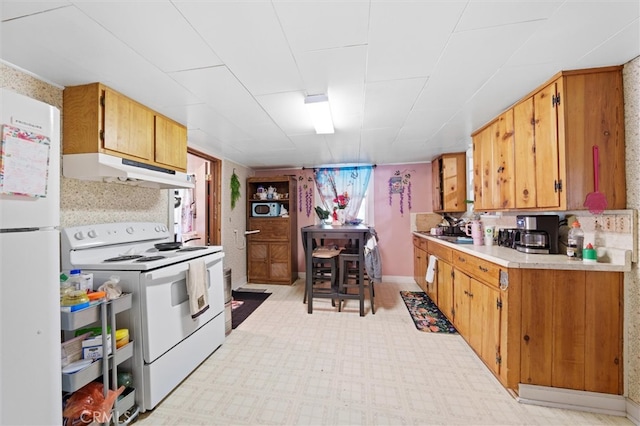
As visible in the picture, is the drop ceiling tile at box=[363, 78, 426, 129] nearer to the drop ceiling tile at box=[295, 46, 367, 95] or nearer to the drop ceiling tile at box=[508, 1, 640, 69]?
the drop ceiling tile at box=[295, 46, 367, 95]

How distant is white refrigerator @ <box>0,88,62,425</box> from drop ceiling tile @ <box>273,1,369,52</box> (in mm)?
1136

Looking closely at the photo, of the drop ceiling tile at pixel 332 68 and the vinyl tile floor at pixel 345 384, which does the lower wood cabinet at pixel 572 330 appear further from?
the drop ceiling tile at pixel 332 68

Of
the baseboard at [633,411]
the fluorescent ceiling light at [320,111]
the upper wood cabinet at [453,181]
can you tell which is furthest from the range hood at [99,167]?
the upper wood cabinet at [453,181]

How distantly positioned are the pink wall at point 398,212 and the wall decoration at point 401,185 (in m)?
0.02

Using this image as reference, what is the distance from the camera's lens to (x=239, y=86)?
5.90 ft

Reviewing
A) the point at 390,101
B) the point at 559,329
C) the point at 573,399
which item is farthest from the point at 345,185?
the point at 573,399

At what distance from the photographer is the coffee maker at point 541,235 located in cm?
200

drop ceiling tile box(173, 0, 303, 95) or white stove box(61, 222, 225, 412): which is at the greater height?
drop ceiling tile box(173, 0, 303, 95)

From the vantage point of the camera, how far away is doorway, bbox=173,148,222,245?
3.81 m

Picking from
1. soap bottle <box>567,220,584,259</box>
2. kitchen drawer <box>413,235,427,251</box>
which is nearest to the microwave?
kitchen drawer <box>413,235,427,251</box>

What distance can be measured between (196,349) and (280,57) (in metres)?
2.25

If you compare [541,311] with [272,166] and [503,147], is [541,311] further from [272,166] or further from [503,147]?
[272,166]

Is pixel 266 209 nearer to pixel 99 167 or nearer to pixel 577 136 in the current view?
pixel 99 167

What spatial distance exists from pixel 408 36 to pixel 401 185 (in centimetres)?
351
